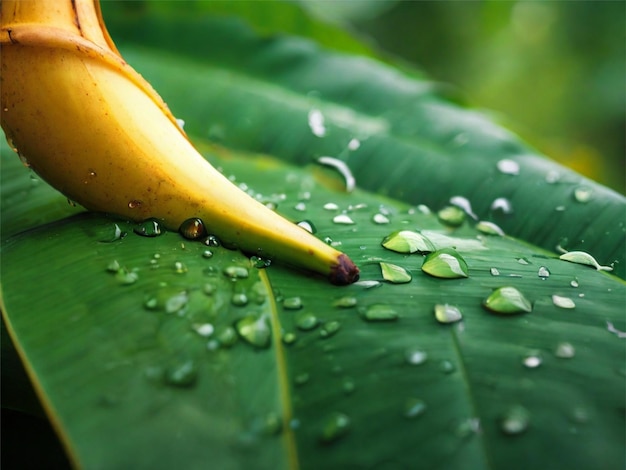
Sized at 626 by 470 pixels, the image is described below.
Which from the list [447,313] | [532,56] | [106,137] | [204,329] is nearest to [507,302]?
[447,313]

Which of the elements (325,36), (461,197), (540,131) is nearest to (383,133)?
(461,197)

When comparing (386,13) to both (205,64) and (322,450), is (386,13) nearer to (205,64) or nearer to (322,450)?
(205,64)

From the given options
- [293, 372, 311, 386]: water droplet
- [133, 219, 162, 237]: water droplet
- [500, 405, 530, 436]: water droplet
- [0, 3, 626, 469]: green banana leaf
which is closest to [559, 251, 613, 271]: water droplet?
[0, 3, 626, 469]: green banana leaf

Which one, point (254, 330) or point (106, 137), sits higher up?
point (106, 137)

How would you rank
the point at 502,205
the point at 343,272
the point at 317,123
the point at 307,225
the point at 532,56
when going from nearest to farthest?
1. the point at 343,272
2. the point at 307,225
3. the point at 502,205
4. the point at 317,123
5. the point at 532,56

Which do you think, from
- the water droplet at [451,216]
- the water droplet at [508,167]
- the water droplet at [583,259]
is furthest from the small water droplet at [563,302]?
the water droplet at [508,167]

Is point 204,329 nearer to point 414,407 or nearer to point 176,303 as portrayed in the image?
point 176,303
